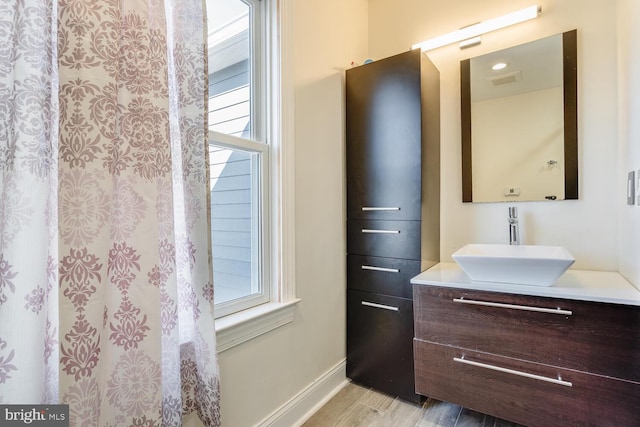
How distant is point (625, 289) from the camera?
1294 mm

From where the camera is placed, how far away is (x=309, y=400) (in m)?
1.73

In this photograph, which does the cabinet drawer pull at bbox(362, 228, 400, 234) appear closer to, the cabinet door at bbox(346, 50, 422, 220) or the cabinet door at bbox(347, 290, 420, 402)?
the cabinet door at bbox(346, 50, 422, 220)

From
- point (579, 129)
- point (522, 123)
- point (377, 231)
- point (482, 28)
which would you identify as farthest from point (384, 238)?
point (482, 28)

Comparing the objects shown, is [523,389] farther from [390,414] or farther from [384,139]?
[384,139]

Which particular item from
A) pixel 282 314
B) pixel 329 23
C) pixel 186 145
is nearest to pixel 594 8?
pixel 329 23

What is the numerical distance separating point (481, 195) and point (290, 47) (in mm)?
1440

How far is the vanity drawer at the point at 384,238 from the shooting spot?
70.5 inches

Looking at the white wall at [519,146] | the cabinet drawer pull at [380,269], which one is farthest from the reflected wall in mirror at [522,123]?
the cabinet drawer pull at [380,269]

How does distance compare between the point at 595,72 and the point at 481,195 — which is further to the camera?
the point at 481,195

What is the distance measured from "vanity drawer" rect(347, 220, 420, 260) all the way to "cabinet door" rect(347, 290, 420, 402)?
0.27 meters

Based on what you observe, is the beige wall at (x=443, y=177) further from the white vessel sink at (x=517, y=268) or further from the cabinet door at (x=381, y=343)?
the white vessel sink at (x=517, y=268)

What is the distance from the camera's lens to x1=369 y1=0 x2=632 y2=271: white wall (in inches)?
64.1

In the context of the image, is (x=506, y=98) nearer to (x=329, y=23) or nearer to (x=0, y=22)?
(x=329, y=23)

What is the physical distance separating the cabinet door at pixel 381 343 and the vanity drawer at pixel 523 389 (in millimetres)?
192
